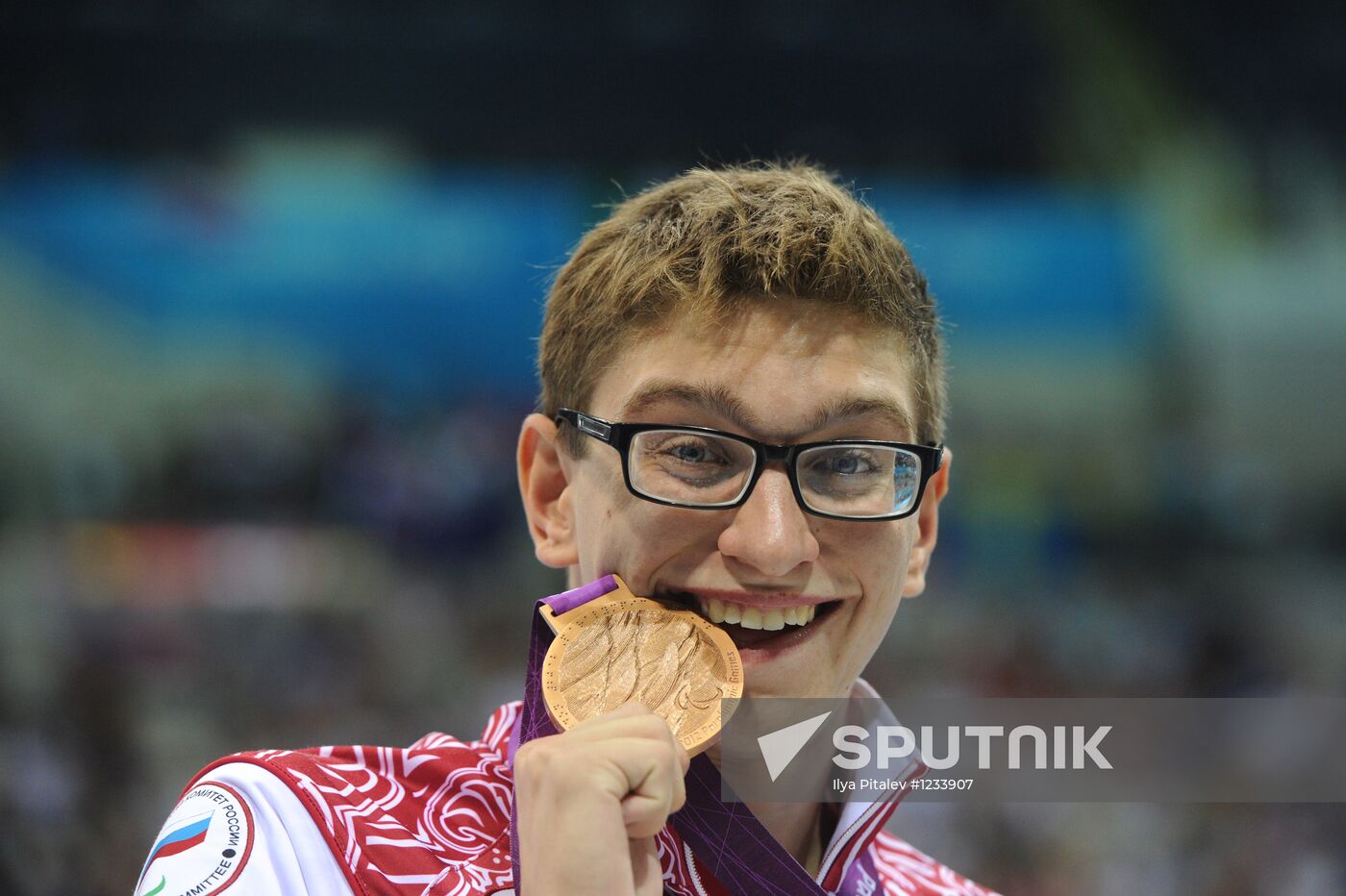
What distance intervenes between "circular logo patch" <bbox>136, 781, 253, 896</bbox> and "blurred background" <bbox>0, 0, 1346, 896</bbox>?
688 cm

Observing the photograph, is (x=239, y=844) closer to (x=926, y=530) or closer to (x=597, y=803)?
(x=597, y=803)

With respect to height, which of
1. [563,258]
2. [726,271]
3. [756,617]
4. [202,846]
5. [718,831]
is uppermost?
[563,258]

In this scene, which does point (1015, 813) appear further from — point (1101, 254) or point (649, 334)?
point (649, 334)

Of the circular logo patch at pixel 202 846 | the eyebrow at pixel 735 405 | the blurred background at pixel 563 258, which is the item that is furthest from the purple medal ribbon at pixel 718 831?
the blurred background at pixel 563 258

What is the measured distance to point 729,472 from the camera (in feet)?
5.98

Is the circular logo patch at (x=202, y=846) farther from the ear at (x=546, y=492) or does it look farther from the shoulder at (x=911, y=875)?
the shoulder at (x=911, y=875)

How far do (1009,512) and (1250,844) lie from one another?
3345mm

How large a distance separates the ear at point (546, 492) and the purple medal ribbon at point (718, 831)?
0.73ft

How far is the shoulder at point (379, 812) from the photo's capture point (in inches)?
67.2

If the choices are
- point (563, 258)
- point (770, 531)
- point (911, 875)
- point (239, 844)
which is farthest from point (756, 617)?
point (563, 258)

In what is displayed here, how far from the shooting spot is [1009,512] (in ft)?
32.9

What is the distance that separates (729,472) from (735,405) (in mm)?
96

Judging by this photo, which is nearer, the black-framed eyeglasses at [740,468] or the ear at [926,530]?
the black-framed eyeglasses at [740,468]

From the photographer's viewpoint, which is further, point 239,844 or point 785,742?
point 785,742
